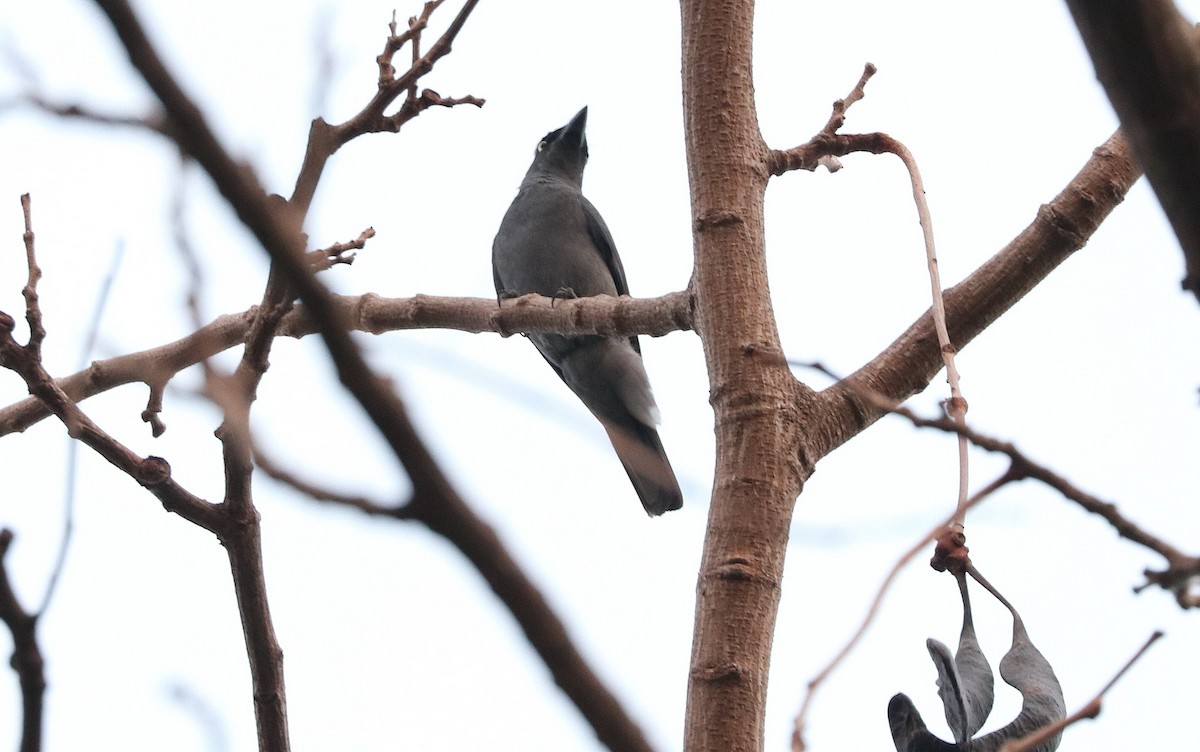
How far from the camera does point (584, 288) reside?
5.37 metres

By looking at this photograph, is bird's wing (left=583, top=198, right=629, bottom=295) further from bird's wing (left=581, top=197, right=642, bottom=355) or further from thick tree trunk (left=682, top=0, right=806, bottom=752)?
thick tree trunk (left=682, top=0, right=806, bottom=752)

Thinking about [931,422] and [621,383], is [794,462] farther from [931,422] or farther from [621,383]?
[621,383]

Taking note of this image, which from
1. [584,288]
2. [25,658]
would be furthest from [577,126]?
[25,658]

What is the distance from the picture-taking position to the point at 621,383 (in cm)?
511

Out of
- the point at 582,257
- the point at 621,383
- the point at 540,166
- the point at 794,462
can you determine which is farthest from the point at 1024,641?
the point at 540,166

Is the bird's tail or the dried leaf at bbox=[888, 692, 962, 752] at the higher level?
the bird's tail

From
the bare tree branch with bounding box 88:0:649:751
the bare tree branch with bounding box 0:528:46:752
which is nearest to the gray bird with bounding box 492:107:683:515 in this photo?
the bare tree branch with bounding box 0:528:46:752

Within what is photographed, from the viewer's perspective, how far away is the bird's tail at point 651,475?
4938 mm

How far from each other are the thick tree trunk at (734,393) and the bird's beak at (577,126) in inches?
163

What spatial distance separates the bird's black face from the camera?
6266 millimetres

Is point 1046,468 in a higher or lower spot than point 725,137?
lower

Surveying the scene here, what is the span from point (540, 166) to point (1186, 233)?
18.7ft

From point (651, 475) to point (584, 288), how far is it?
1027mm

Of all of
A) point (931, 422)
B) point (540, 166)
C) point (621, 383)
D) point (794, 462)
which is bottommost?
point (931, 422)
